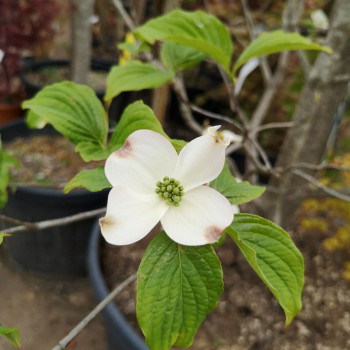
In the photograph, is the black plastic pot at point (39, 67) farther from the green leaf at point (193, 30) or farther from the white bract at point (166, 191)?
the white bract at point (166, 191)

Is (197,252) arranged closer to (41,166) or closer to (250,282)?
(250,282)

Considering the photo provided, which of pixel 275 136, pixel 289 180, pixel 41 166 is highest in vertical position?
pixel 289 180

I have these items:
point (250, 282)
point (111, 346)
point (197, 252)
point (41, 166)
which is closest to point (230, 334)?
point (250, 282)

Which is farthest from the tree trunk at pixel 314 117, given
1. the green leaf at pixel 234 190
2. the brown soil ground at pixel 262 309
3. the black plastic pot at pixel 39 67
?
the black plastic pot at pixel 39 67

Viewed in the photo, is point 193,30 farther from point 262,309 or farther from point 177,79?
point 262,309

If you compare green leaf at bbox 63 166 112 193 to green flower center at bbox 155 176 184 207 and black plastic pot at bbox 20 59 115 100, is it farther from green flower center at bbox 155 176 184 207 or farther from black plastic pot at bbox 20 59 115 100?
black plastic pot at bbox 20 59 115 100
